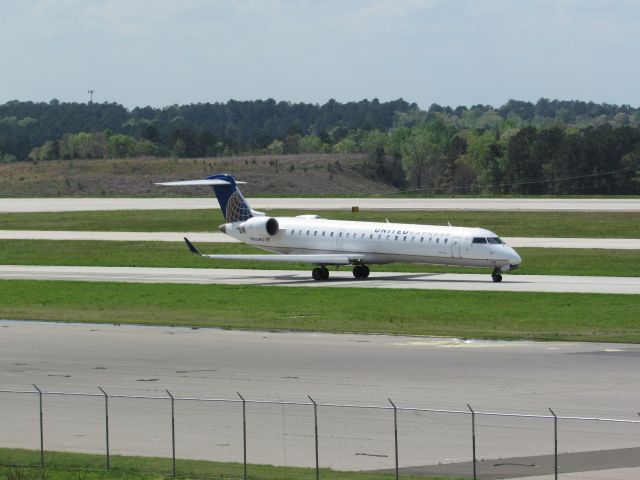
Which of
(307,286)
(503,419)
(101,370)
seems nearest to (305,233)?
(307,286)

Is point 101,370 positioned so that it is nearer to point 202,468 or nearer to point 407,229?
point 202,468

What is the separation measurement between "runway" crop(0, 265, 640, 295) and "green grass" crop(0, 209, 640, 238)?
26616mm

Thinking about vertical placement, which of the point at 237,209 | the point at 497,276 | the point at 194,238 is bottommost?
the point at 194,238

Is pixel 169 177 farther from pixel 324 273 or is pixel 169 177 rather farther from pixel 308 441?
pixel 308 441

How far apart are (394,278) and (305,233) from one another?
5197mm

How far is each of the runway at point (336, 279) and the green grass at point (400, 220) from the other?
2662 centimetres

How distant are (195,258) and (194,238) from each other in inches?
630

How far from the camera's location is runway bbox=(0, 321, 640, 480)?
89.0 feet

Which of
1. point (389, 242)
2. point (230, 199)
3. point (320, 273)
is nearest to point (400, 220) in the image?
point (230, 199)

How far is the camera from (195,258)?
256 ft

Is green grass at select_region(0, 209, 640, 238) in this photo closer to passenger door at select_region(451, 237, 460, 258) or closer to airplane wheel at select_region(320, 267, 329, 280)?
airplane wheel at select_region(320, 267, 329, 280)

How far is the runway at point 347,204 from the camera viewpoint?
116 m

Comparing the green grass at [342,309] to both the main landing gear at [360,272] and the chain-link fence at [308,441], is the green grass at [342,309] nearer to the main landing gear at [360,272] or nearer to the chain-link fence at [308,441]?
the main landing gear at [360,272]

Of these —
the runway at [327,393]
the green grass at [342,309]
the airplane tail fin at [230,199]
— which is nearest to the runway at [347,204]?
the airplane tail fin at [230,199]
